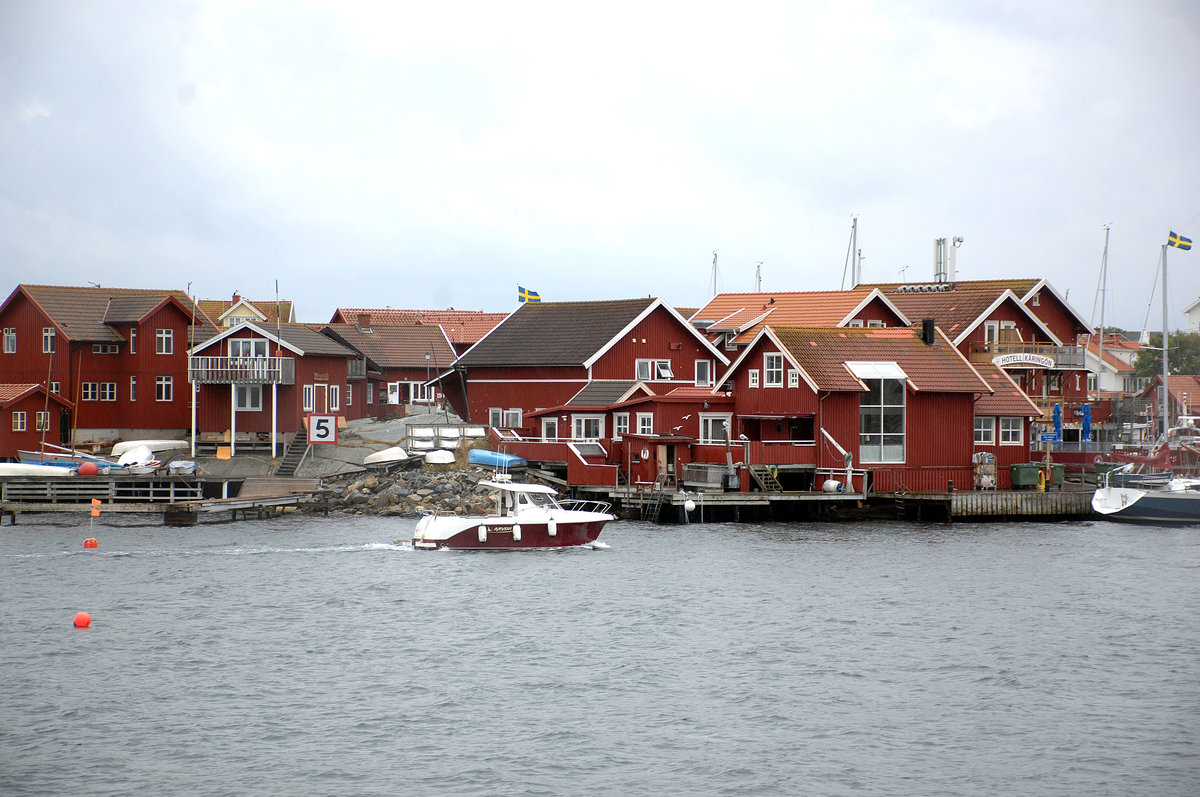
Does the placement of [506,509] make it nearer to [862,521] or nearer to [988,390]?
[862,521]

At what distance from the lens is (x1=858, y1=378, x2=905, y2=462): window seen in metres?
50.9

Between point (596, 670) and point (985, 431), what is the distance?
32.4m

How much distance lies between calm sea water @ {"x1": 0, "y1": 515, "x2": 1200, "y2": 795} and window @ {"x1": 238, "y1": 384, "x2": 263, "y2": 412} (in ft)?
52.3

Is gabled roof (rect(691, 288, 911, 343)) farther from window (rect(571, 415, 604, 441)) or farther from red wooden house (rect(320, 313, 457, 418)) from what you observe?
red wooden house (rect(320, 313, 457, 418))

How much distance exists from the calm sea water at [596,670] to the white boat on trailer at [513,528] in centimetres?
81

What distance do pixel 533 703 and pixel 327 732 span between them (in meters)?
4.27

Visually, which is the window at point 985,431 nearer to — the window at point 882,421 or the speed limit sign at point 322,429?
the window at point 882,421

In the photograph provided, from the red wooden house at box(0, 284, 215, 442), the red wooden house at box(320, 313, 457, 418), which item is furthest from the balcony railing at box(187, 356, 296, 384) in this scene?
the red wooden house at box(320, 313, 457, 418)

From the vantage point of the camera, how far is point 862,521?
52.2 meters

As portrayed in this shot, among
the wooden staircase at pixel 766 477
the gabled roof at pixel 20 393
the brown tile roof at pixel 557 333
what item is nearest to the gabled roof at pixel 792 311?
the brown tile roof at pixel 557 333

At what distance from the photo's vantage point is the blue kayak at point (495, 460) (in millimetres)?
52906

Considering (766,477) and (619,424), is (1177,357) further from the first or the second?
(619,424)

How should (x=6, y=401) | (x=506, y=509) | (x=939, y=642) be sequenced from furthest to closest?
(x=6, y=401) < (x=506, y=509) < (x=939, y=642)

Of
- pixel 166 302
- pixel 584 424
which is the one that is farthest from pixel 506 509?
pixel 166 302
